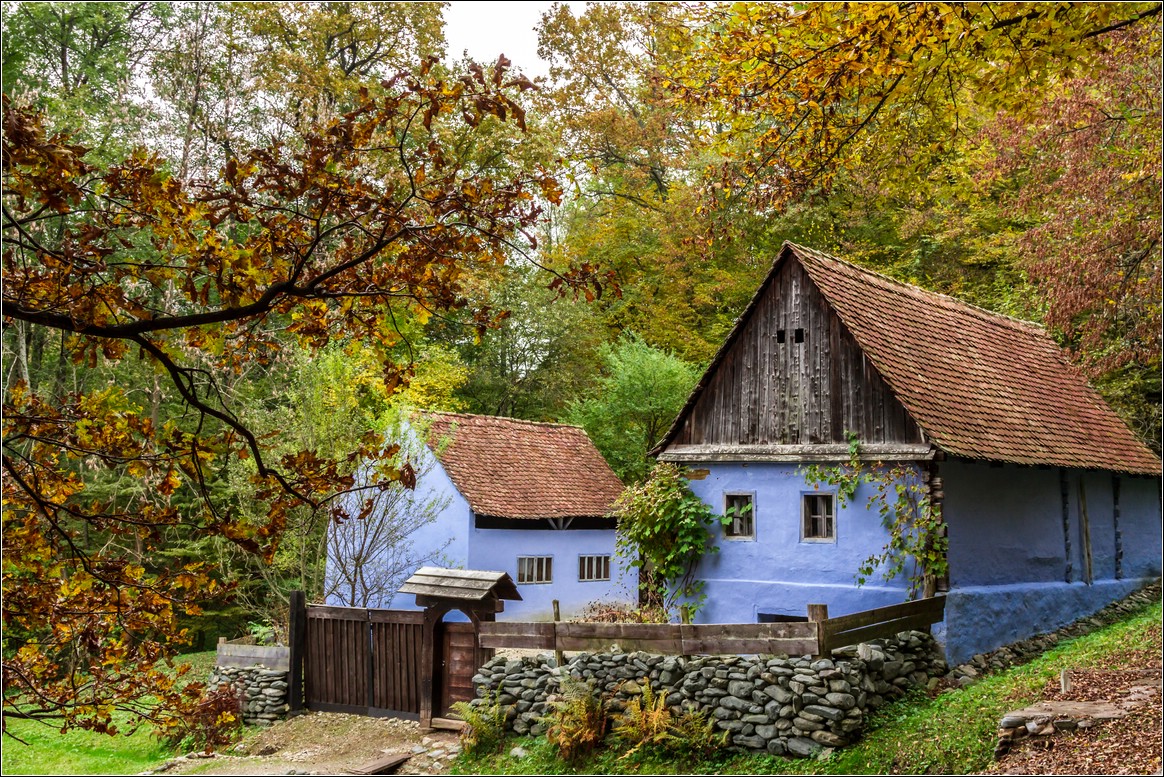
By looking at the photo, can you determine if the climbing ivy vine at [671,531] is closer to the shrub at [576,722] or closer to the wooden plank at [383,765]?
the shrub at [576,722]

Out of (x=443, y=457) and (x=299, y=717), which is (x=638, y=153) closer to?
(x=443, y=457)

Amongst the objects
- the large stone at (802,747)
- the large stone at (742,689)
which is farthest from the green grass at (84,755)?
the large stone at (802,747)

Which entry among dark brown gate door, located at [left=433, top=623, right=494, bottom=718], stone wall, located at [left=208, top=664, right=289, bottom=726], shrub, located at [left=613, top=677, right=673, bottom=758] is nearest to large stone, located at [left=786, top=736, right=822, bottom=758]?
shrub, located at [left=613, top=677, right=673, bottom=758]

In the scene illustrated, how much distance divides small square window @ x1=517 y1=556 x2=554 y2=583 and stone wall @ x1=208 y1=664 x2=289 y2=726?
275 inches

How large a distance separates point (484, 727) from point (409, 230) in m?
10.6

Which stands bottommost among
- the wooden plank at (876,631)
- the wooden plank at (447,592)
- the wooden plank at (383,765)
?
the wooden plank at (383,765)

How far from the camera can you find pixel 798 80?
634 cm

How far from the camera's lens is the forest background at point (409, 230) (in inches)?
155

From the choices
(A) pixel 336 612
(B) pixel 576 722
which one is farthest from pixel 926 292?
(A) pixel 336 612

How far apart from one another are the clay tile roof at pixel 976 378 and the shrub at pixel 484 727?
762 centimetres

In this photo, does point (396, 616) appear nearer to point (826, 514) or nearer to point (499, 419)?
point (826, 514)

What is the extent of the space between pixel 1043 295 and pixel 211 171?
1669 cm

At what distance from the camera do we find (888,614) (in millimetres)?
12750

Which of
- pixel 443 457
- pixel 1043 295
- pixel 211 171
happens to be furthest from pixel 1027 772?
pixel 211 171
